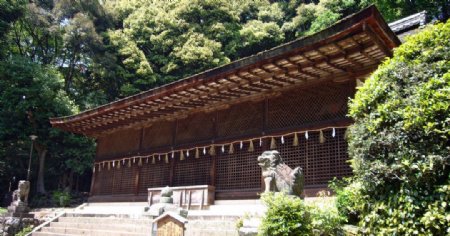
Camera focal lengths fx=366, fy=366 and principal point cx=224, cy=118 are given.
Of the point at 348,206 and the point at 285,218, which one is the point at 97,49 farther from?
the point at 285,218

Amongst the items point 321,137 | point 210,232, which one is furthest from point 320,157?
point 210,232

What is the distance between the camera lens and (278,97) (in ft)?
40.2

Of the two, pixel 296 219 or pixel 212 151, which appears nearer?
pixel 296 219

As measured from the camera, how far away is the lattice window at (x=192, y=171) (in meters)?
13.9

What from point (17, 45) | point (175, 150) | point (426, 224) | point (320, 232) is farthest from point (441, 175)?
point (17, 45)

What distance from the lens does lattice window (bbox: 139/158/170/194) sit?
50.2 ft

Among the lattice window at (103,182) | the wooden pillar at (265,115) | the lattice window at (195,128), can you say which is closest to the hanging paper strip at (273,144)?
the wooden pillar at (265,115)

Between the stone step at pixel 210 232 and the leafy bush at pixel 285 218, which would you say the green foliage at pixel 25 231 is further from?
the leafy bush at pixel 285 218

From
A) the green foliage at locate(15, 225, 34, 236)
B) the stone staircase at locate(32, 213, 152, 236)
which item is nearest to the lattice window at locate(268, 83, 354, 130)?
the stone staircase at locate(32, 213, 152, 236)

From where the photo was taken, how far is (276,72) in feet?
35.1

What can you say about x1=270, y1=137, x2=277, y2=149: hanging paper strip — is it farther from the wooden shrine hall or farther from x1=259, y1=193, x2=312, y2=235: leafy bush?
x1=259, y1=193, x2=312, y2=235: leafy bush

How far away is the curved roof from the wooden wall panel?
1.33m

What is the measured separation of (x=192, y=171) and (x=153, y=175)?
2361 millimetres

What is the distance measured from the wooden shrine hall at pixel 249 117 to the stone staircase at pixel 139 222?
1.75 ft
